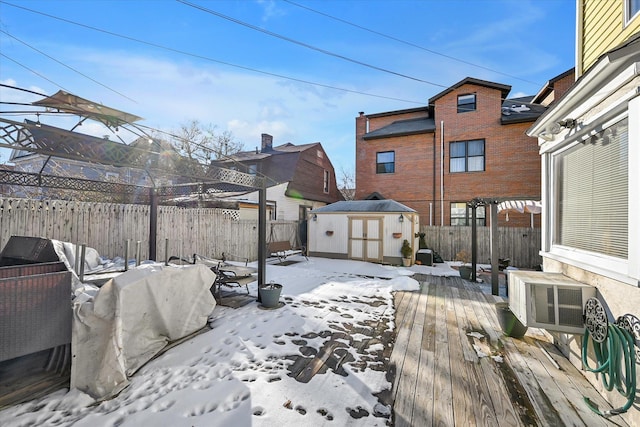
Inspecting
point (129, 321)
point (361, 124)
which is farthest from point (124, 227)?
point (361, 124)

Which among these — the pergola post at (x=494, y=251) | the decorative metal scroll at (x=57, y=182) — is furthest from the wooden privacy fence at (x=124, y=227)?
the pergola post at (x=494, y=251)

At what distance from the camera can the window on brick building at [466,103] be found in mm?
13827

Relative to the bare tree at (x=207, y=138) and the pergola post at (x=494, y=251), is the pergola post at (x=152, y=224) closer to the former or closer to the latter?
the pergola post at (x=494, y=251)

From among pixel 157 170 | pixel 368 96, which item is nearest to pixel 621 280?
pixel 157 170

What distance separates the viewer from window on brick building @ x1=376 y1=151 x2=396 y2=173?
15547 millimetres

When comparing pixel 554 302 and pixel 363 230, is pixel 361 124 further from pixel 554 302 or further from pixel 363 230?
pixel 554 302

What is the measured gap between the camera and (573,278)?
3.45 m

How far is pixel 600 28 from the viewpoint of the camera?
14.3 feet

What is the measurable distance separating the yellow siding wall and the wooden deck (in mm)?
4313

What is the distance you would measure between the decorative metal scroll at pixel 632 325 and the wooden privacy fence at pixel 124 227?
31.5 ft

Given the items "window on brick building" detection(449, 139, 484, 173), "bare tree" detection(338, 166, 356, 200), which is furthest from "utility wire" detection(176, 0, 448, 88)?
"bare tree" detection(338, 166, 356, 200)

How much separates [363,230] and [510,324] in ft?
25.1

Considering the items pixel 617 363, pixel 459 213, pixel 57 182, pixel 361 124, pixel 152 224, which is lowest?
pixel 617 363

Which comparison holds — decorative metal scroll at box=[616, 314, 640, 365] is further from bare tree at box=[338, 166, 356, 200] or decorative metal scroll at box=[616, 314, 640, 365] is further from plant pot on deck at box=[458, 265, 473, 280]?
bare tree at box=[338, 166, 356, 200]
